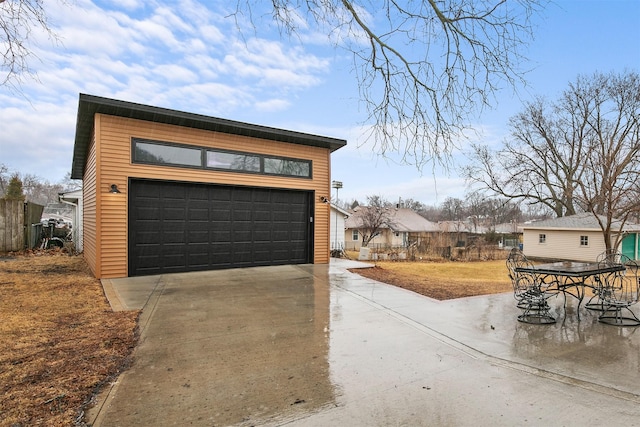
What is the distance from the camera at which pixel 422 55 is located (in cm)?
348

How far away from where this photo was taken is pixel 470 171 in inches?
883

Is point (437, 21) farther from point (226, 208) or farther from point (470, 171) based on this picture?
point (470, 171)

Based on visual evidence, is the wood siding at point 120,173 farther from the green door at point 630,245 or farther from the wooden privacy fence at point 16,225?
the green door at point 630,245

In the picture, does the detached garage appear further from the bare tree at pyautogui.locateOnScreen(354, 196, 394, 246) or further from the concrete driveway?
the bare tree at pyautogui.locateOnScreen(354, 196, 394, 246)

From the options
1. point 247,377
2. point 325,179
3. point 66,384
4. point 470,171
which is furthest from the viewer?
point 470,171

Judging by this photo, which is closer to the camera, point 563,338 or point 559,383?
point 559,383

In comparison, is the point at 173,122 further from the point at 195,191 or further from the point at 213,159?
the point at 195,191

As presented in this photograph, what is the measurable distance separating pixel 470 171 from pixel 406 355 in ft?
71.3

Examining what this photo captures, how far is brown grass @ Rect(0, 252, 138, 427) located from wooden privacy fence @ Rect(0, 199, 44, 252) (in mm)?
8249

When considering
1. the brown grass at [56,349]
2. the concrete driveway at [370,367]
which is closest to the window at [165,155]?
the brown grass at [56,349]

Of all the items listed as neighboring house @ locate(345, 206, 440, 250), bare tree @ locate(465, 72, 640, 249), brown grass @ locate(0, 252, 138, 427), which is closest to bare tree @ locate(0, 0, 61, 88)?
brown grass @ locate(0, 252, 138, 427)

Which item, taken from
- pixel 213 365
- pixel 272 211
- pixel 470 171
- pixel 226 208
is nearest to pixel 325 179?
pixel 272 211

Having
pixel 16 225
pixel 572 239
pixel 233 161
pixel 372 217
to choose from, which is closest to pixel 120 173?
pixel 233 161

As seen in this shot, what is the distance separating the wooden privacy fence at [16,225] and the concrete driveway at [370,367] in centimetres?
1072
